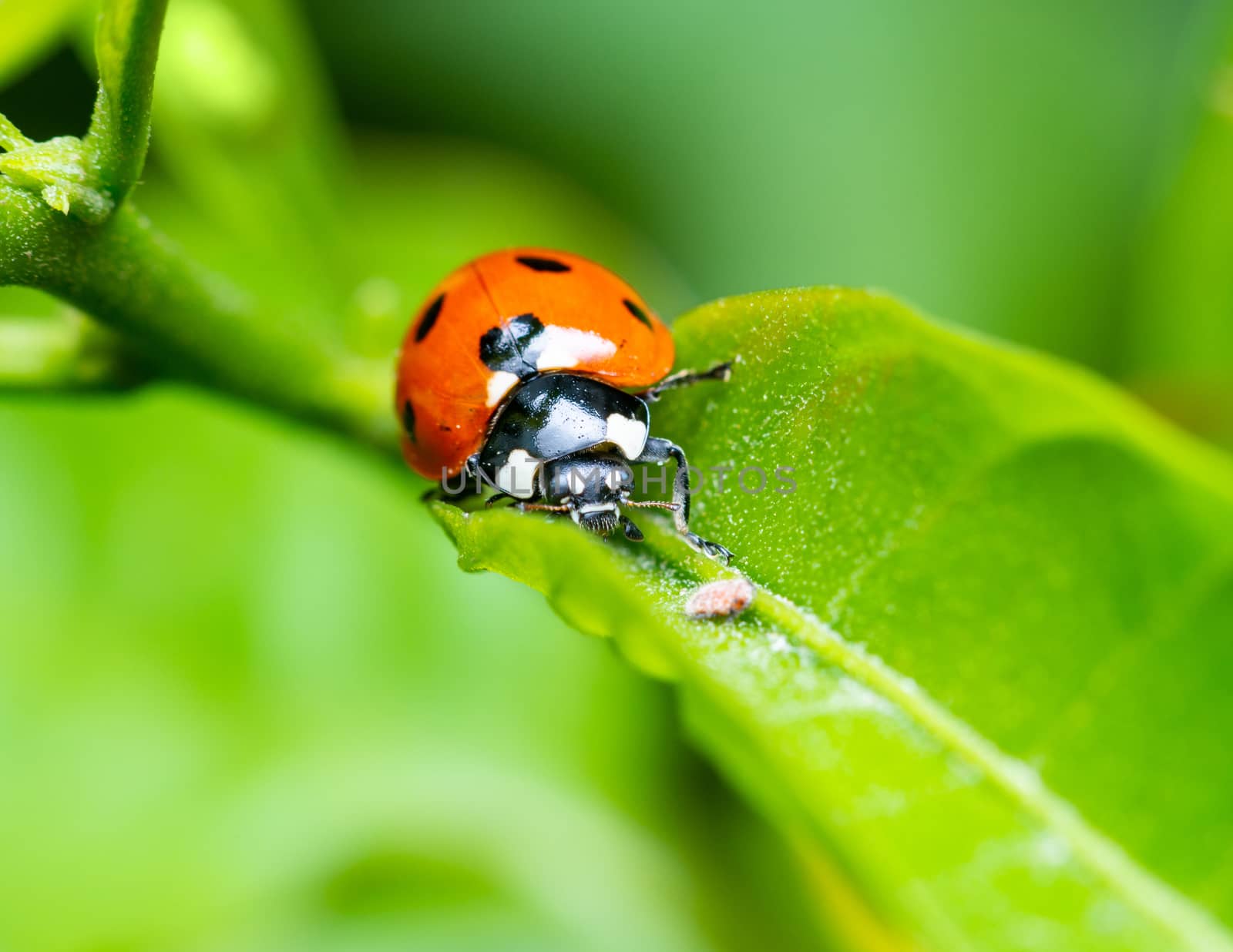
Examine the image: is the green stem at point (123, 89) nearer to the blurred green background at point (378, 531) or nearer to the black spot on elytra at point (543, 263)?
the blurred green background at point (378, 531)

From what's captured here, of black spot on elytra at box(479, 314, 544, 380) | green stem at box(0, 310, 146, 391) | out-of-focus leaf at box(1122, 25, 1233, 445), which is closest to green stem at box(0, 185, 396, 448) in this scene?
green stem at box(0, 310, 146, 391)

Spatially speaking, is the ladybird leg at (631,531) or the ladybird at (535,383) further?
the ladybird at (535,383)

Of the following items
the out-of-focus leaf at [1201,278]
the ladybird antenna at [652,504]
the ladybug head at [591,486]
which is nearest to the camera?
the ladybird antenna at [652,504]

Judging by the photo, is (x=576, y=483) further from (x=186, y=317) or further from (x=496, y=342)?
(x=186, y=317)

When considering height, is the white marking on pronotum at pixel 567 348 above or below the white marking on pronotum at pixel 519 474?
above

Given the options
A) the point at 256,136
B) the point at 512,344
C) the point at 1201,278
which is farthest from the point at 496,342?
the point at 1201,278

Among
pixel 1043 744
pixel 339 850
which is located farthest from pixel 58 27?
pixel 1043 744

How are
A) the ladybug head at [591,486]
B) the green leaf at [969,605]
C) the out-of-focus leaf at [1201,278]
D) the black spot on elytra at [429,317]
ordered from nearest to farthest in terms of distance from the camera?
1. the green leaf at [969,605]
2. the ladybug head at [591,486]
3. the black spot on elytra at [429,317]
4. the out-of-focus leaf at [1201,278]

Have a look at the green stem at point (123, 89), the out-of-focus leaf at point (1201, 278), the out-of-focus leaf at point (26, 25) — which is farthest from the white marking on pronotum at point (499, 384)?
the out-of-focus leaf at point (1201, 278)
